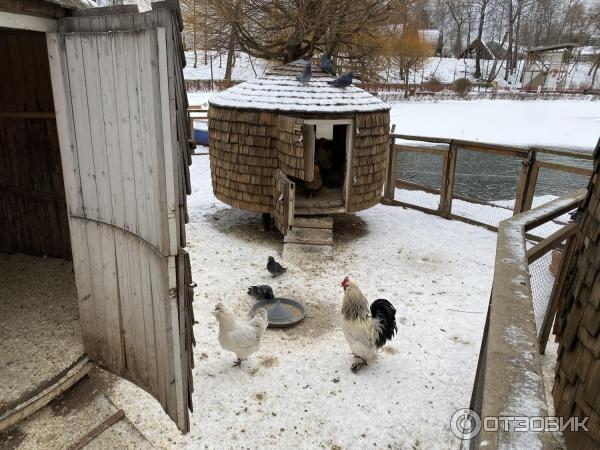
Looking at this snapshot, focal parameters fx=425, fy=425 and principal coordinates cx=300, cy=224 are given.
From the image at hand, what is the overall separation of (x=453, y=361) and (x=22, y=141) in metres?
5.50

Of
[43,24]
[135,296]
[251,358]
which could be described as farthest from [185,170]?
[251,358]

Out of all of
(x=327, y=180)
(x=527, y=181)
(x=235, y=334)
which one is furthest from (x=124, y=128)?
(x=527, y=181)

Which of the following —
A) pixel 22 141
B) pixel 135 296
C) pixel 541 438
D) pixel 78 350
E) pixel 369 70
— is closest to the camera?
pixel 541 438

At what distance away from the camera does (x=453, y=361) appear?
4.63 meters

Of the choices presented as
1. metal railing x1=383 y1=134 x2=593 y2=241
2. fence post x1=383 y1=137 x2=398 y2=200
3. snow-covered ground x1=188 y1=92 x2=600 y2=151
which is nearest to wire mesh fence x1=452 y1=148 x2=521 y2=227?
metal railing x1=383 y1=134 x2=593 y2=241

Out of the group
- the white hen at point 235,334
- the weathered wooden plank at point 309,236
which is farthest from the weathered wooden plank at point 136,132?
the weathered wooden plank at point 309,236

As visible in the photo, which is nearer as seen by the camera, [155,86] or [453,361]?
[155,86]

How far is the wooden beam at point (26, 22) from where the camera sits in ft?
8.82

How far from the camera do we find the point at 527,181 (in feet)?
25.1

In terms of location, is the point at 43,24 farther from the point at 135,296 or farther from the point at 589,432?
the point at 589,432

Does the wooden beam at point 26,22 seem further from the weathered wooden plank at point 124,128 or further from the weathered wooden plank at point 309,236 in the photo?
the weathered wooden plank at point 309,236

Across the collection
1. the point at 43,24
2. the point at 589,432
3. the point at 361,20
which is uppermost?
the point at 361,20

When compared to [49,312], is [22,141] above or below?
above

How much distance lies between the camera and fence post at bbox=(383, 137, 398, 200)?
384 inches
